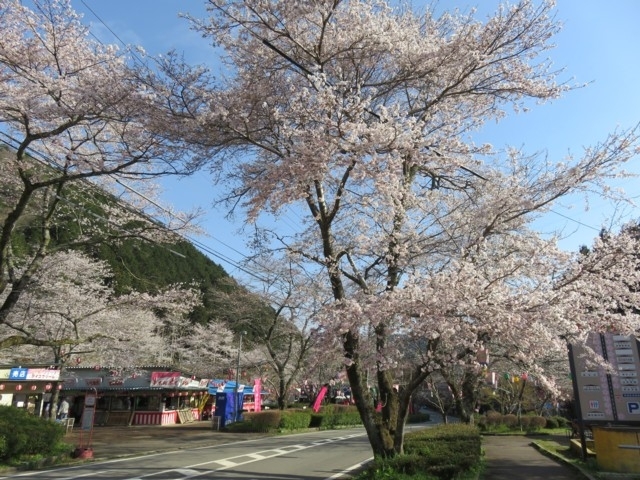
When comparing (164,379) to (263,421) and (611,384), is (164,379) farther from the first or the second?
(611,384)

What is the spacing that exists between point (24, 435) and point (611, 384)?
51.0ft

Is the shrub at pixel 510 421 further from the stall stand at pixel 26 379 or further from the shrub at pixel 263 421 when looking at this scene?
the stall stand at pixel 26 379

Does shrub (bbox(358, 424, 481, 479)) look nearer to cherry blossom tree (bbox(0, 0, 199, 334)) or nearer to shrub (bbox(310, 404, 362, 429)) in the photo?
cherry blossom tree (bbox(0, 0, 199, 334))

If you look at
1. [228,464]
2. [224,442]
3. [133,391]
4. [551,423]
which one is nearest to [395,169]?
[228,464]


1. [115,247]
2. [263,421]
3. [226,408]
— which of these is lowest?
[263,421]

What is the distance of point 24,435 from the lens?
12906 mm

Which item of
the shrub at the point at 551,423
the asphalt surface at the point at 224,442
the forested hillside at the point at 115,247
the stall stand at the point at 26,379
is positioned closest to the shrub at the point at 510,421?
the shrub at the point at 551,423

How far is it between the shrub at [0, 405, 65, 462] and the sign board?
583 inches

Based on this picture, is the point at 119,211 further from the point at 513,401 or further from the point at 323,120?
the point at 513,401

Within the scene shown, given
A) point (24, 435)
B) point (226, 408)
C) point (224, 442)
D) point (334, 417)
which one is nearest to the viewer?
point (24, 435)

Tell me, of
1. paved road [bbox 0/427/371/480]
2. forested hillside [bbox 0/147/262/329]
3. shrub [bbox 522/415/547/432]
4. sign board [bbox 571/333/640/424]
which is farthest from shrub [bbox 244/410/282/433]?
sign board [bbox 571/333/640/424]

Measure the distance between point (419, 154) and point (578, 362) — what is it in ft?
26.9

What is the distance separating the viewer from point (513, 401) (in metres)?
39.0

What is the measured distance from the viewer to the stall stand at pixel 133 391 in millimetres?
30812
